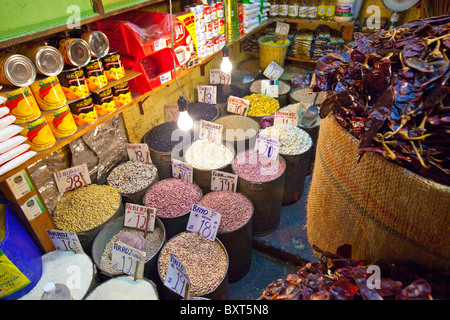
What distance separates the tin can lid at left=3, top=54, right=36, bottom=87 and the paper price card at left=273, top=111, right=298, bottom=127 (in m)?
2.04

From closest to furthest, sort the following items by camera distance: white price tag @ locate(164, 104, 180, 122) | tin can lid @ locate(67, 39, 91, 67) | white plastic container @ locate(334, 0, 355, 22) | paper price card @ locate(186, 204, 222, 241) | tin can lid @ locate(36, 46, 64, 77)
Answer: tin can lid @ locate(36, 46, 64, 77) < tin can lid @ locate(67, 39, 91, 67) < paper price card @ locate(186, 204, 222, 241) < white price tag @ locate(164, 104, 180, 122) < white plastic container @ locate(334, 0, 355, 22)

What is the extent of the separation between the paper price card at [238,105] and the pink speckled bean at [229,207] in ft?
3.66

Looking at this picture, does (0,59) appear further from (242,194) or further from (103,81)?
(242,194)

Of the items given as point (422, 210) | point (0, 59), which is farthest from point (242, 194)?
point (0, 59)

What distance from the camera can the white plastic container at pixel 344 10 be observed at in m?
3.30

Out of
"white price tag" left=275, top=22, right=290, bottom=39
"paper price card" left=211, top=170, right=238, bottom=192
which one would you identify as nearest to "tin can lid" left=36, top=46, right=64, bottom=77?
"paper price card" left=211, top=170, right=238, bottom=192

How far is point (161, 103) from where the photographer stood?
114 inches

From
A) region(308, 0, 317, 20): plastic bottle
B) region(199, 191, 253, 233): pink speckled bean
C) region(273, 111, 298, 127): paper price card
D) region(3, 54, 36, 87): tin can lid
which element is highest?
region(3, 54, 36, 87): tin can lid

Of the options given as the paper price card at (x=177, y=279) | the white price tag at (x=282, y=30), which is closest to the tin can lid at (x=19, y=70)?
the paper price card at (x=177, y=279)

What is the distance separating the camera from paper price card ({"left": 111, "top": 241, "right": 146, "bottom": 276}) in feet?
5.27

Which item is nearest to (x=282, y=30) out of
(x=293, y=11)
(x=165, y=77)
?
(x=293, y=11)

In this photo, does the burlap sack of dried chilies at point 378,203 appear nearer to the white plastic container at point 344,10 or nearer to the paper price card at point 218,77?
the paper price card at point 218,77

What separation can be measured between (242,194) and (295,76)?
223 centimetres

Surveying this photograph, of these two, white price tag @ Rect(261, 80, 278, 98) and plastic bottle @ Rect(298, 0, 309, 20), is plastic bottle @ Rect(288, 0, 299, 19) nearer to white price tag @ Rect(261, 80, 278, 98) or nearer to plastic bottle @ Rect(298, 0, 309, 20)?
plastic bottle @ Rect(298, 0, 309, 20)
